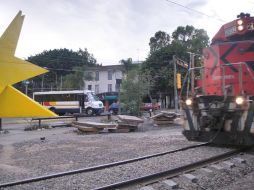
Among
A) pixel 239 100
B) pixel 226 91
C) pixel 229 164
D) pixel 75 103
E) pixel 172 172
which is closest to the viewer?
pixel 172 172

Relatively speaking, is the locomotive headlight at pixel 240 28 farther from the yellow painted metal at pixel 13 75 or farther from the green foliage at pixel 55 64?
the green foliage at pixel 55 64

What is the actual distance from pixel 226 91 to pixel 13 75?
737 cm

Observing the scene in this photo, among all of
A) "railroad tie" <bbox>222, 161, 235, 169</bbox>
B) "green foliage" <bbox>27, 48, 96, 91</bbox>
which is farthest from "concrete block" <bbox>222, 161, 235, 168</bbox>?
"green foliage" <bbox>27, 48, 96, 91</bbox>

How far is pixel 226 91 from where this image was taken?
989 centimetres

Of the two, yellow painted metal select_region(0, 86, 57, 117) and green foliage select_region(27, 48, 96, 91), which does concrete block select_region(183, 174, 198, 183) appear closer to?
yellow painted metal select_region(0, 86, 57, 117)

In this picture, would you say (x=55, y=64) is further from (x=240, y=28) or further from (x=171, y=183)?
(x=171, y=183)

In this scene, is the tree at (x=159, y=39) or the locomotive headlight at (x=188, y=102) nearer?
the locomotive headlight at (x=188, y=102)

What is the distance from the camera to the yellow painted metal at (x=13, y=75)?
3.59 m

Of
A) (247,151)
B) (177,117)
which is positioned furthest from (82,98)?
(247,151)

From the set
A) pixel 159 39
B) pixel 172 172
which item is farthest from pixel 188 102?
pixel 159 39

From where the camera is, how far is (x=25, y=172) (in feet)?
25.1

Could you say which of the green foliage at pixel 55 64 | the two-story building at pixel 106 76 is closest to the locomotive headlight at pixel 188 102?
the green foliage at pixel 55 64

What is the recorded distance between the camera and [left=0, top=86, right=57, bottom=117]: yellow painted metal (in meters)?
3.81

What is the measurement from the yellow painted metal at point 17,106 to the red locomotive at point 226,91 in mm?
6394
